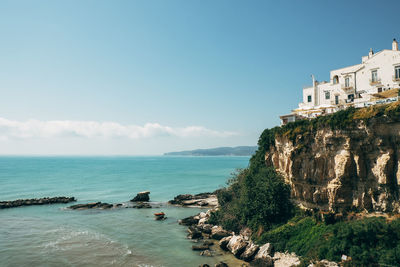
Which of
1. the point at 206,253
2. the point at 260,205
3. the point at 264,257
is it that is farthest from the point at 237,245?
the point at 260,205

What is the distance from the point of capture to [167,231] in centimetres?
3656

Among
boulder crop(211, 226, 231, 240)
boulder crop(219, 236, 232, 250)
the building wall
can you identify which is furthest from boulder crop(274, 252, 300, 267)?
the building wall

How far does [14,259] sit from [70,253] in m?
5.53

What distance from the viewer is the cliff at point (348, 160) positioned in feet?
75.0

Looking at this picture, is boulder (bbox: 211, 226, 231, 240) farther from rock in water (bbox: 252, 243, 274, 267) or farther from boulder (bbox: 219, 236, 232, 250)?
rock in water (bbox: 252, 243, 274, 267)

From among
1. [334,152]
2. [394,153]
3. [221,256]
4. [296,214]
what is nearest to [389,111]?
[394,153]

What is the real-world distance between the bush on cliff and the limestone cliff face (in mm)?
1868

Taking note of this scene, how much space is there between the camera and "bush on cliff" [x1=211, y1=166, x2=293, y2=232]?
2997 centimetres

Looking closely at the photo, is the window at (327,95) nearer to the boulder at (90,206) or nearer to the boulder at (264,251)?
the boulder at (264,251)

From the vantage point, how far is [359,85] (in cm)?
3744

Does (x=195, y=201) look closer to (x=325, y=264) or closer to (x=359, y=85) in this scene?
(x=325, y=264)

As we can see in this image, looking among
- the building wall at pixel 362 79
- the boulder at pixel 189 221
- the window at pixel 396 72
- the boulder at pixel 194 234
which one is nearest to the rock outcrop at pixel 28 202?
the boulder at pixel 189 221

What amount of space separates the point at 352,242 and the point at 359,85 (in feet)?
82.2

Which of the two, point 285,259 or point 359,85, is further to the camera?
point 359,85
